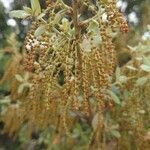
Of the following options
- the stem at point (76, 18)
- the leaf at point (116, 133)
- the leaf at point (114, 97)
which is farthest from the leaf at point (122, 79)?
the stem at point (76, 18)

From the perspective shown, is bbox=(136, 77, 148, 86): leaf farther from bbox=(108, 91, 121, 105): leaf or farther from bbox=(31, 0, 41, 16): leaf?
bbox=(31, 0, 41, 16): leaf

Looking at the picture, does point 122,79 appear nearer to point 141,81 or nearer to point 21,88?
point 141,81

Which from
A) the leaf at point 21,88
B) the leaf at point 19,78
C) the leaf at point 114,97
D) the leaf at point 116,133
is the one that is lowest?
the leaf at point 116,133

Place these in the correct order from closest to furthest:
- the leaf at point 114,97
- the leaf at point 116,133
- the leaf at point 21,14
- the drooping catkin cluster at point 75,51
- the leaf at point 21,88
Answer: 1. the drooping catkin cluster at point 75,51
2. the leaf at point 21,14
3. the leaf at point 114,97
4. the leaf at point 116,133
5. the leaf at point 21,88

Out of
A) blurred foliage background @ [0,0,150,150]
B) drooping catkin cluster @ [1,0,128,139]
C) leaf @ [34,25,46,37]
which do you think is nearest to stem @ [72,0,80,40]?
drooping catkin cluster @ [1,0,128,139]

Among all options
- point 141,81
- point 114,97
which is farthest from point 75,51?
point 114,97

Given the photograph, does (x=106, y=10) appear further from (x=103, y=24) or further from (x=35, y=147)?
(x=35, y=147)

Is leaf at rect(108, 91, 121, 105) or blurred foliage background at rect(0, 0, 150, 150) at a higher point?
blurred foliage background at rect(0, 0, 150, 150)

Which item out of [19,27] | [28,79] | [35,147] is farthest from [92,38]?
[19,27]

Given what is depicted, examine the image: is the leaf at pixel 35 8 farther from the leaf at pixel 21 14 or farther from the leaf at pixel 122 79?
the leaf at pixel 122 79
